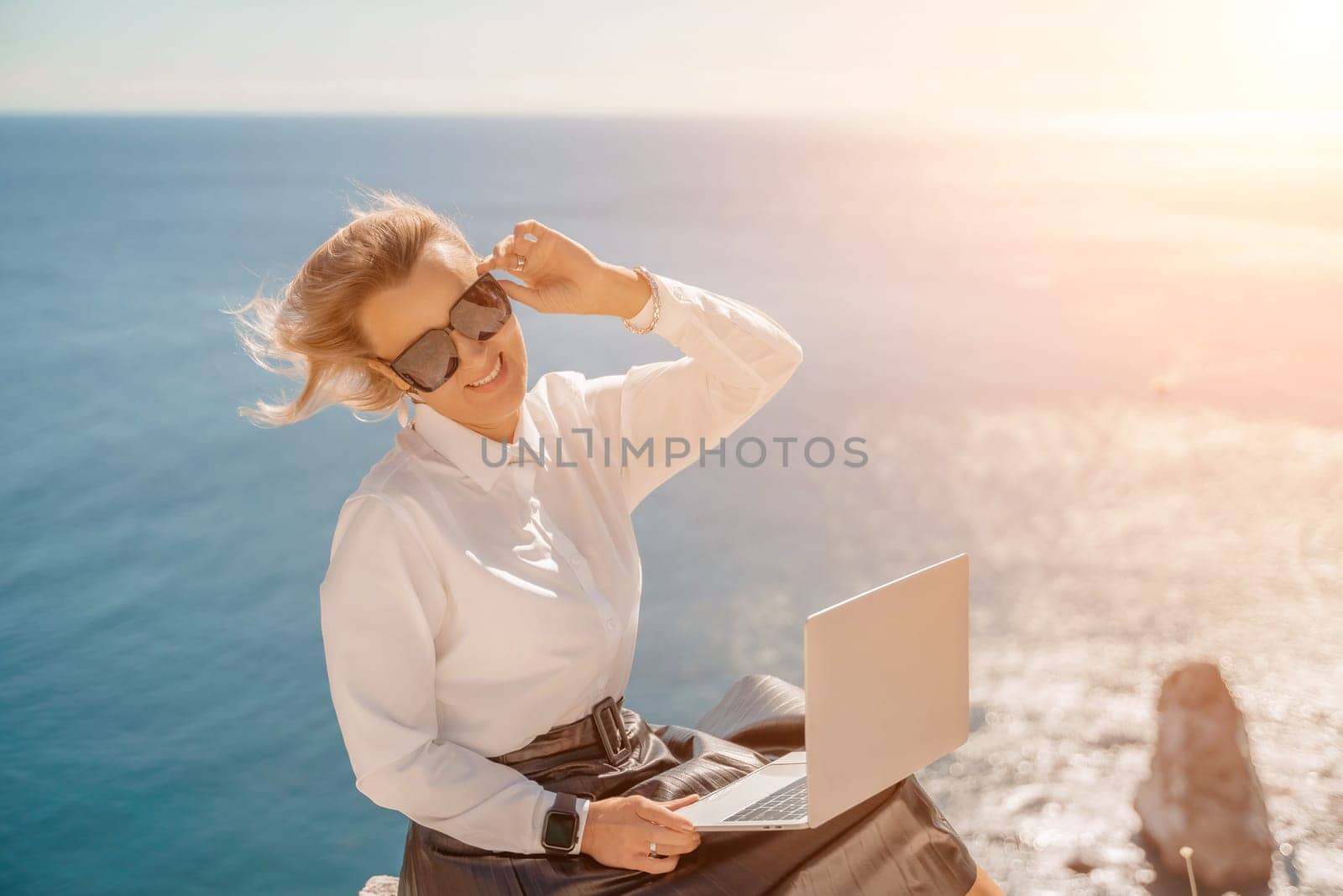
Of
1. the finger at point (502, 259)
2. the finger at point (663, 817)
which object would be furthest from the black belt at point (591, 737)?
the finger at point (502, 259)

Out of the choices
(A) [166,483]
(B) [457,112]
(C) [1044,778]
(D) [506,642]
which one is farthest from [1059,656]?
(B) [457,112]

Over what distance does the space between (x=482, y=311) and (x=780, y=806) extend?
27.2 inches

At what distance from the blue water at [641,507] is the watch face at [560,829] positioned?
186cm

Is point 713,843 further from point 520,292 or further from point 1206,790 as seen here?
point 1206,790

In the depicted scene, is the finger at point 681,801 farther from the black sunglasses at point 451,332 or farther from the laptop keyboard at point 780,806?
the black sunglasses at point 451,332

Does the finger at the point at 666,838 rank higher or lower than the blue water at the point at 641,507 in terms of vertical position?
lower

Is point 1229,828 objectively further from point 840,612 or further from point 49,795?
point 49,795

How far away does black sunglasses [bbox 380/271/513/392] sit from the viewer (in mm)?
1511

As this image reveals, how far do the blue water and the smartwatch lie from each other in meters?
1.86

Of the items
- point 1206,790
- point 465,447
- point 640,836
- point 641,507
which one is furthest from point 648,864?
point 641,507

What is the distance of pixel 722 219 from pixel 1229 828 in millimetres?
12752

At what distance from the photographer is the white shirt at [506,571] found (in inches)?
56.0

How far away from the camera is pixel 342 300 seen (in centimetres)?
149

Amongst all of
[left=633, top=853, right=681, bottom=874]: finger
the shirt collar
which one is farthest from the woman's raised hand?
the shirt collar
